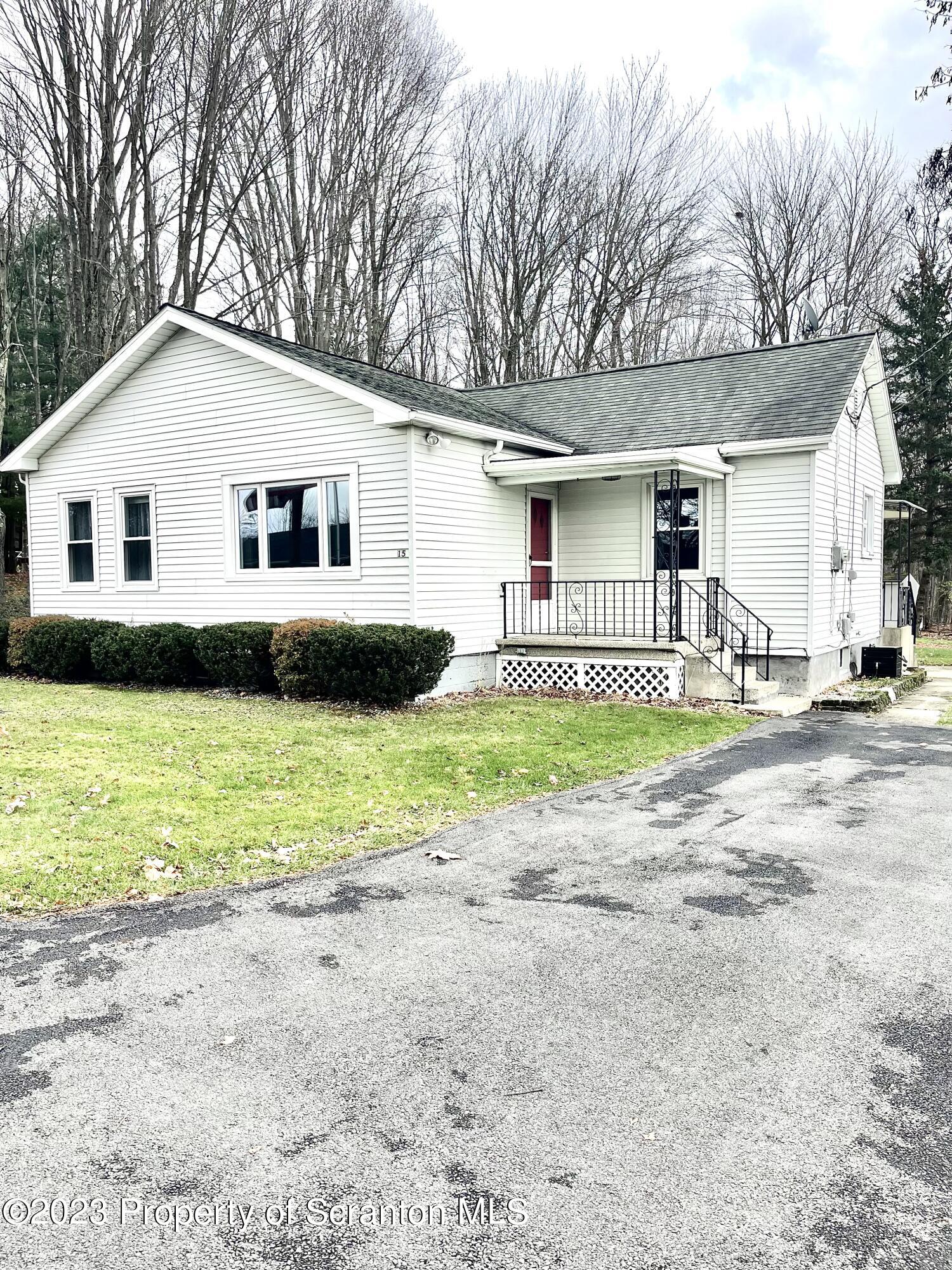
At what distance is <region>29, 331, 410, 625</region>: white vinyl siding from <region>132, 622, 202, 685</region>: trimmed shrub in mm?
979

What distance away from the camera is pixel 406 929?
15.1 ft

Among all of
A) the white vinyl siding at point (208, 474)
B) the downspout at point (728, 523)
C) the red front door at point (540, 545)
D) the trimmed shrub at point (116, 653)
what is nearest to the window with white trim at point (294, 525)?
the white vinyl siding at point (208, 474)

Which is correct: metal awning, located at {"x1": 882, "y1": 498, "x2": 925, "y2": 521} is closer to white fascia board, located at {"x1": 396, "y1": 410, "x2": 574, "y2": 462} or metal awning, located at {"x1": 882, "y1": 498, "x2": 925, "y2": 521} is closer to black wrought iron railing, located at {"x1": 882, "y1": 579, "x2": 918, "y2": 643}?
black wrought iron railing, located at {"x1": 882, "y1": 579, "x2": 918, "y2": 643}

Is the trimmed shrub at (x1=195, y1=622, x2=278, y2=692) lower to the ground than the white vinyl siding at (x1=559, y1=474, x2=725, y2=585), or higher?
lower

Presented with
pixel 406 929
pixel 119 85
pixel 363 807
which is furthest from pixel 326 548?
pixel 119 85

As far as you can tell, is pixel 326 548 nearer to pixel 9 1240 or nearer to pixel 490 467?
pixel 490 467

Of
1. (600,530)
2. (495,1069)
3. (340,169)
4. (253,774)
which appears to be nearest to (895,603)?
(600,530)

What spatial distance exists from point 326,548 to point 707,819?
7784 mm

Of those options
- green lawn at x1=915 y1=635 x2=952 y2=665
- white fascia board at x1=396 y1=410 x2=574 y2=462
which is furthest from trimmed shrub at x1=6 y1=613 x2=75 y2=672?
green lawn at x1=915 y1=635 x2=952 y2=665

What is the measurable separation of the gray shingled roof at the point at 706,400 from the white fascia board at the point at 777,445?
164mm

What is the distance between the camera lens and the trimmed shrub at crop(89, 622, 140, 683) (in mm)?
13594

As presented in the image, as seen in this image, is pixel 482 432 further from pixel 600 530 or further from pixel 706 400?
pixel 706 400

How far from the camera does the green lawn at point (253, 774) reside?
18.0 ft

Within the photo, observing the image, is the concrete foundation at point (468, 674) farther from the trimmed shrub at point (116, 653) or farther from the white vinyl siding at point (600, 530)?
the trimmed shrub at point (116, 653)
